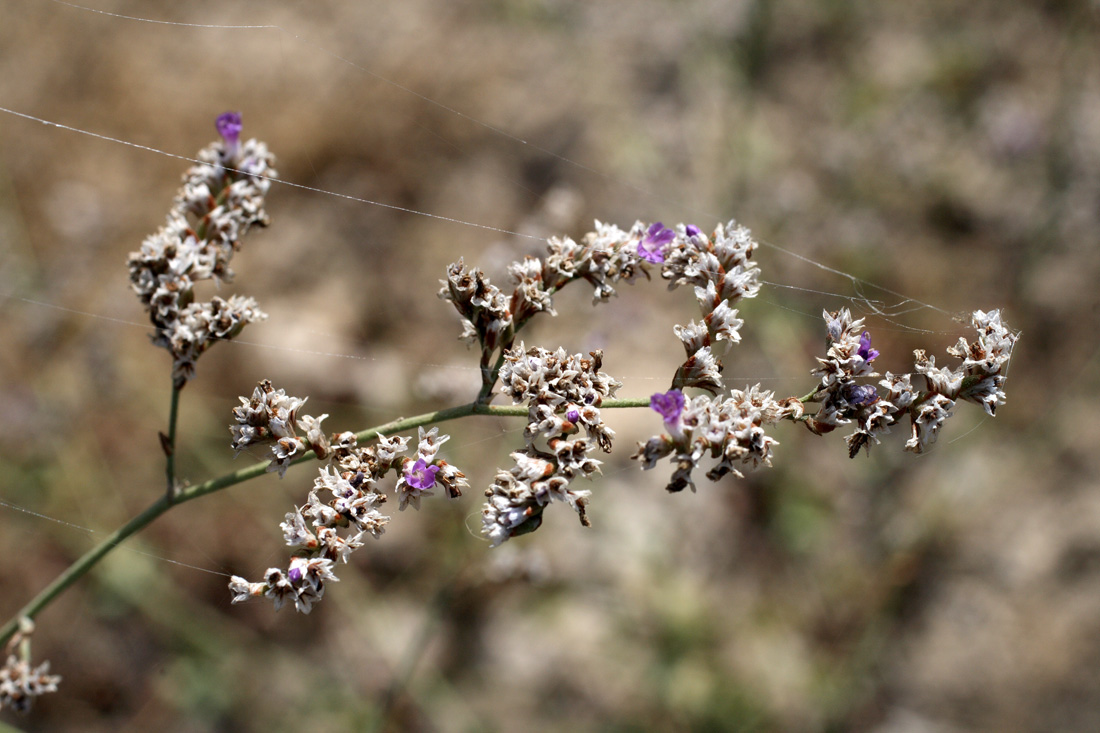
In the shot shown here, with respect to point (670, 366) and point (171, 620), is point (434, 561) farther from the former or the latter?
point (670, 366)

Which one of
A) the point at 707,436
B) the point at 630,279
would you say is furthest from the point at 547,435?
the point at 630,279

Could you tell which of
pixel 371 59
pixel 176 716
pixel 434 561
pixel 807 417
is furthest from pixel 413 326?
pixel 807 417

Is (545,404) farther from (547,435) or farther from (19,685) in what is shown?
(19,685)

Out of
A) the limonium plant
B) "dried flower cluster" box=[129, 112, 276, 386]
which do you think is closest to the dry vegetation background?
"dried flower cluster" box=[129, 112, 276, 386]

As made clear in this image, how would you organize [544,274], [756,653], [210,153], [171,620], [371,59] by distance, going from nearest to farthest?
[544,274]
[210,153]
[171,620]
[756,653]
[371,59]

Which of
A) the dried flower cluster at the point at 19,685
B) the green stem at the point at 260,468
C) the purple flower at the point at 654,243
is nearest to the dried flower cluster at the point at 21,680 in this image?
the dried flower cluster at the point at 19,685

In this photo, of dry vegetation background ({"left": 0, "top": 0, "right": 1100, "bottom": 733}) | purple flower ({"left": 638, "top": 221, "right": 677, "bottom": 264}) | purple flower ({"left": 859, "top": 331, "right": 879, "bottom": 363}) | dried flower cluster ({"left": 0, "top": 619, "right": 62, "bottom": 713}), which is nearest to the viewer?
purple flower ({"left": 859, "top": 331, "right": 879, "bottom": 363})

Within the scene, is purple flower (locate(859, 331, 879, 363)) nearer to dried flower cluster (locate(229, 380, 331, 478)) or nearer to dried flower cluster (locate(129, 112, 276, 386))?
dried flower cluster (locate(229, 380, 331, 478))

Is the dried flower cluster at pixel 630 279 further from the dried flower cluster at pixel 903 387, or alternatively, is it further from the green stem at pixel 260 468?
the dried flower cluster at pixel 903 387
